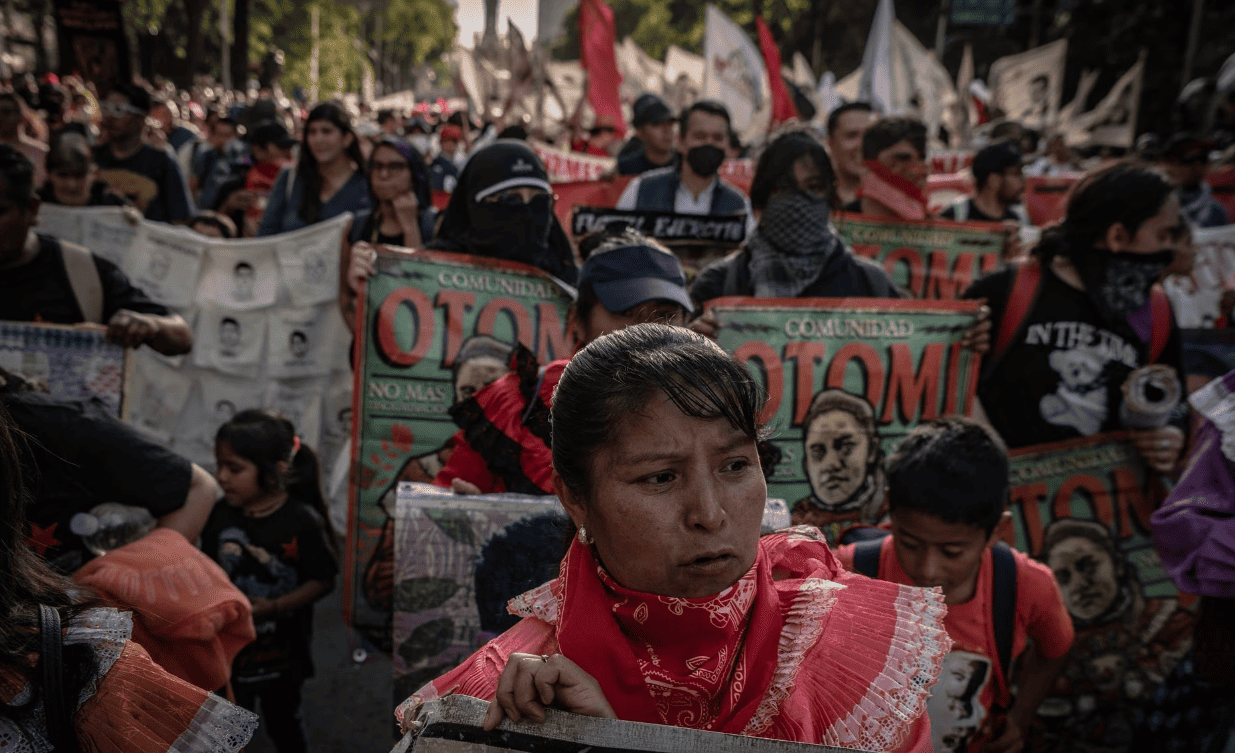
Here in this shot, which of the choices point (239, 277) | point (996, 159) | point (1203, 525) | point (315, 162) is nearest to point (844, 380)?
point (1203, 525)

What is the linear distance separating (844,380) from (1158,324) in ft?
3.66

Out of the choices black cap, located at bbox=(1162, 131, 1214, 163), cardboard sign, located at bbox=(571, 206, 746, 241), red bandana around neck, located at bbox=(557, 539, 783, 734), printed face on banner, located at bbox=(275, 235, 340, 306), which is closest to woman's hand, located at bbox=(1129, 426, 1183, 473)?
cardboard sign, located at bbox=(571, 206, 746, 241)

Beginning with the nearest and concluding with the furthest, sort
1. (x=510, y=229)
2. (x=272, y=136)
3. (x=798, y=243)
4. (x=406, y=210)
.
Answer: (x=798, y=243) < (x=510, y=229) < (x=406, y=210) < (x=272, y=136)

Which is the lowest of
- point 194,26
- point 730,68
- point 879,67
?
point 730,68

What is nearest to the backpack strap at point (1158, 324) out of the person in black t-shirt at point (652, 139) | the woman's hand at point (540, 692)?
the woman's hand at point (540, 692)

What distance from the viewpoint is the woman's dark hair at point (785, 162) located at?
3549mm

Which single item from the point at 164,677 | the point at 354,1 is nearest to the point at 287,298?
the point at 164,677

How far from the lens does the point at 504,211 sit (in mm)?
3785

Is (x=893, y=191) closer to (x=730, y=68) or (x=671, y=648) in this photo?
(x=671, y=648)

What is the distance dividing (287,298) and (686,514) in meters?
4.28

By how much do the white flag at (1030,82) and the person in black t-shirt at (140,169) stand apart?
627 inches

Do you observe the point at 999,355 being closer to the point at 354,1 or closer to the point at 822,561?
the point at 822,561

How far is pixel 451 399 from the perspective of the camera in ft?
12.5

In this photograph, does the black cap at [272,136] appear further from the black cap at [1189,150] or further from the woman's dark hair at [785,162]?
the black cap at [1189,150]
